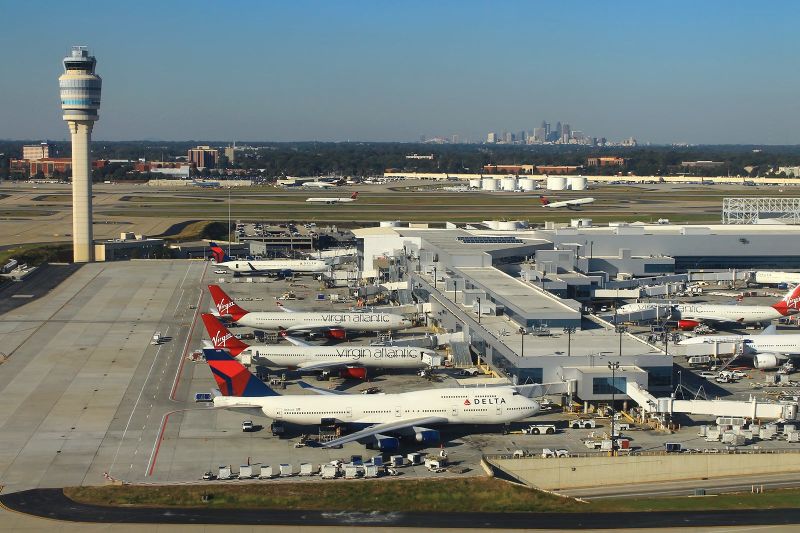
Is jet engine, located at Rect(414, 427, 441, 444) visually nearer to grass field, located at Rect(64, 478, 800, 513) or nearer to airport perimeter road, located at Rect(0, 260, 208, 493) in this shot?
grass field, located at Rect(64, 478, 800, 513)

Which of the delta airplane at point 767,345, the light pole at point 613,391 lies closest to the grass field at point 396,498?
the light pole at point 613,391

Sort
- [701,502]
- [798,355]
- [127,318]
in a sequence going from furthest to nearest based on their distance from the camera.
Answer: [127,318] < [798,355] < [701,502]

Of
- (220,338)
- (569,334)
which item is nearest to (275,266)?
(220,338)

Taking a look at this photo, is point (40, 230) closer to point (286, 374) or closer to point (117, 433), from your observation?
point (286, 374)

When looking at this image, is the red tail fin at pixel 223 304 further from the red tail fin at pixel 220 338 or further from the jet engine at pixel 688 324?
the jet engine at pixel 688 324

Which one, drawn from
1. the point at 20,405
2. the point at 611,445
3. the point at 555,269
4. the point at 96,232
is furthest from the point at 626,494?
the point at 96,232

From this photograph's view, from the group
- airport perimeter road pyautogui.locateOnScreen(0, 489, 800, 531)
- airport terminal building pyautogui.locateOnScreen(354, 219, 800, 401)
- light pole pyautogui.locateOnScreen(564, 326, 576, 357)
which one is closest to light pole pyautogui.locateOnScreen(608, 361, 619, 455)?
airport terminal building pyautogui.locateOnScreen(354, 219, 800, 401)
